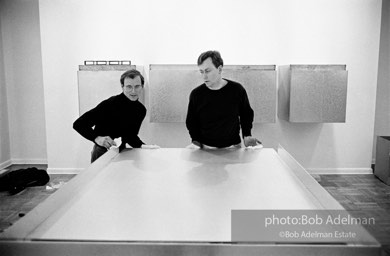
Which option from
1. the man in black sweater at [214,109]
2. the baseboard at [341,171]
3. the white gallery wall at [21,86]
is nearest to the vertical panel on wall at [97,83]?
the white gallery wall at [21,86]

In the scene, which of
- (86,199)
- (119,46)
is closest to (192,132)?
(86,199)

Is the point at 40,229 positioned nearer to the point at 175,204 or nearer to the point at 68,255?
the point at 68,255

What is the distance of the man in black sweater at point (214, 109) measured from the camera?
2.86 meters

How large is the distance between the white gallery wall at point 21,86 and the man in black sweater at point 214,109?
3.52 meters

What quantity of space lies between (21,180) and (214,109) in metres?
2.82

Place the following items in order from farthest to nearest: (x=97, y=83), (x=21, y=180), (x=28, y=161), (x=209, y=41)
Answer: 1. (x=28, y=161)
2. (x=209, y=41)
3. (x=97, y=83)
4. (x=21, y=180)

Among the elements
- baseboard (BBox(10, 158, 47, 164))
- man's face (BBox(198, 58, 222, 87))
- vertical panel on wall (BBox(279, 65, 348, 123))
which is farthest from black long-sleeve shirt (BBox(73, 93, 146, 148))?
baseboard (BBox(10, 158, 47, 164))

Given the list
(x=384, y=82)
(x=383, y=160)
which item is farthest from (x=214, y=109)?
(x=384, y=82)

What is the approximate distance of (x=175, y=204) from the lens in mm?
1477

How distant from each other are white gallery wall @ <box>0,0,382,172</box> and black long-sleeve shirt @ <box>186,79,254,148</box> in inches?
83.2

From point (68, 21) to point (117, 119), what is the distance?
8.81 ft

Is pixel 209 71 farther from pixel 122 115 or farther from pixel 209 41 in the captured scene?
pixel 209 41

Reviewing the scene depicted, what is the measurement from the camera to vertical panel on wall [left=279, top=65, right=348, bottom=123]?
4.64 metres

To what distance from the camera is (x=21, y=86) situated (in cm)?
560
